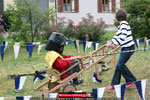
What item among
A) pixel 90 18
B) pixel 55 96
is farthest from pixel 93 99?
pixel 90 18

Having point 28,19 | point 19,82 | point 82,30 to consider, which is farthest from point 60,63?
point 82,30

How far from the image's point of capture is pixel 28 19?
14.9 m

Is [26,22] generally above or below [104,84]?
above

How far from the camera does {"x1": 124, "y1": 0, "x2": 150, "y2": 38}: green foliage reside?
15297mm

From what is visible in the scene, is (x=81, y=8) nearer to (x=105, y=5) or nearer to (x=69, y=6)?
(x=69, y=6)

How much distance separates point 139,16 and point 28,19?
582cm

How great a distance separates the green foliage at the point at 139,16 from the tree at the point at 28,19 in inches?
164

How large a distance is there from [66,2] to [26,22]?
10808mm

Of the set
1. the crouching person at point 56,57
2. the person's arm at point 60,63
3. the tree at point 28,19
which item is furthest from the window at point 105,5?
the person's arm at point 60,63

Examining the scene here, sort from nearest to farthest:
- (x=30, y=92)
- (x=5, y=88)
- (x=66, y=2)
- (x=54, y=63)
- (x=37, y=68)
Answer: (x=54, y=63) → (x=30, y=92) → (x=5, y=88) → (x=37, y=68) → (x=66, y=2)

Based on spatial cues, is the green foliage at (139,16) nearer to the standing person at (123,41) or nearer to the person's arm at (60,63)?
the standing person at (123,41)

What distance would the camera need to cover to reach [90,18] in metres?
17.6

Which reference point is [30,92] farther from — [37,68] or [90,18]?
[90,18]

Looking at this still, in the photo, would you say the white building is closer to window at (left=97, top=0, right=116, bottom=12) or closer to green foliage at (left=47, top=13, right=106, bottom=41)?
window at (left=97, top=0, right=116, bottom=12)
